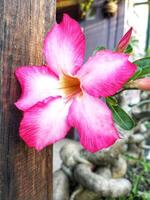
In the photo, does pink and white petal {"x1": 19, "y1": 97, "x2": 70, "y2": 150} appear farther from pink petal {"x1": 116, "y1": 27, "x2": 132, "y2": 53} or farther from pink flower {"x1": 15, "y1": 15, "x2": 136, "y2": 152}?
pink petal {"x1": 116, "y1": 27, "x2": 132, "y2": 53}

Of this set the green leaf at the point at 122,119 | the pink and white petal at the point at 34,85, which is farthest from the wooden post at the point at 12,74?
the green leaf at the point at 122,119

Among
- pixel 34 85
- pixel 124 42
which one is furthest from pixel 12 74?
pixel 124 42

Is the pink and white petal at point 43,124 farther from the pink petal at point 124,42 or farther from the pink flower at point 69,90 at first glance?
the pink petal at point 124,42

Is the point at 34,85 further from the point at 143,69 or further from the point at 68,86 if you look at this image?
the point at 143,69

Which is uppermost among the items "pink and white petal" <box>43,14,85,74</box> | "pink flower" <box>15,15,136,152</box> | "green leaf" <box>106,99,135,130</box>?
"pink and white petal" <box>43,14,85,74</box>

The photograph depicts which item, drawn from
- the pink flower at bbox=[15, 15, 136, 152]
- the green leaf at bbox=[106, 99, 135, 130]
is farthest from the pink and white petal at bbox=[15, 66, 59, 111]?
the green leaf at bbox=[106, 99, 135, 130]
